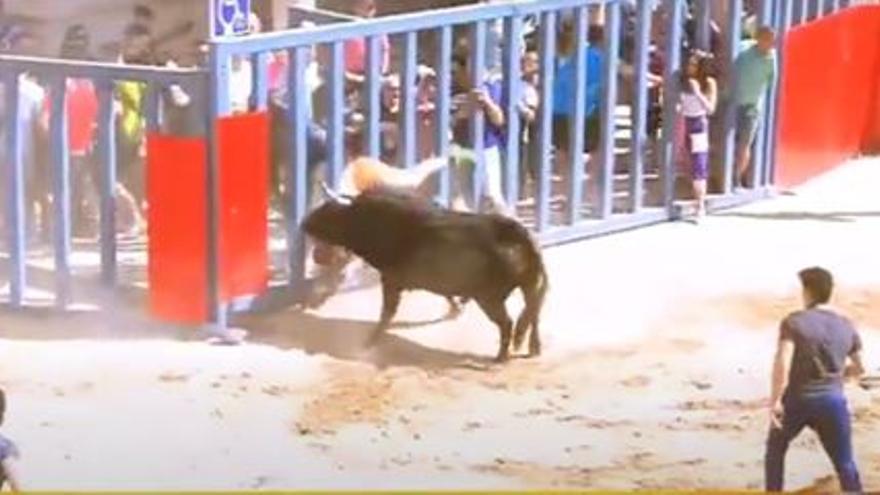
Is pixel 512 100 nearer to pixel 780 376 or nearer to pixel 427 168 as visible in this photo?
pixel 427 168

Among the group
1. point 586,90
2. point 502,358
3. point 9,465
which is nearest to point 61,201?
point 9,465

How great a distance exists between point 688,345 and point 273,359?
1.92 feet

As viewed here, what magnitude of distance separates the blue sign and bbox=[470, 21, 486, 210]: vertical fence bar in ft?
1.11

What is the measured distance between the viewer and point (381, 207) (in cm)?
440

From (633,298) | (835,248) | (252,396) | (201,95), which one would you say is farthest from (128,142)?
(835,248)

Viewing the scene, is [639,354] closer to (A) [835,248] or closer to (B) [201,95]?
(A) [835,248]

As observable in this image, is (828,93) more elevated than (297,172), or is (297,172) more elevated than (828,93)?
(828,93)

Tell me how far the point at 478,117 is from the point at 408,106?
10cm

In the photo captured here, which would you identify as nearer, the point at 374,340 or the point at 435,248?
the point at 374,340

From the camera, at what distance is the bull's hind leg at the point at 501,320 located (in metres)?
4.25

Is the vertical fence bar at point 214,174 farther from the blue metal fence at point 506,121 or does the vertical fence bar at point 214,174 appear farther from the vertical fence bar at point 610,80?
the vertical fence bar at point 610,80

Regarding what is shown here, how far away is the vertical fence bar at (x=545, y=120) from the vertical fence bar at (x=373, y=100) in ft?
0.77

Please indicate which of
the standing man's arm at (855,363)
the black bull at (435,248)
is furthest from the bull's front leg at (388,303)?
the standing man's arm at (855,363)

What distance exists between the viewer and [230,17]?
4.24 meters
